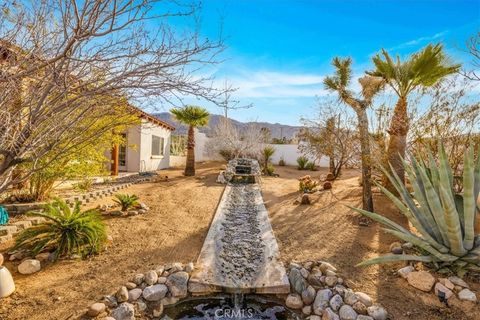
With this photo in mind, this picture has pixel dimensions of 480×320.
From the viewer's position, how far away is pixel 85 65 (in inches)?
98.5

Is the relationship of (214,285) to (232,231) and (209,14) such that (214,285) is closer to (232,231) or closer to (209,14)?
(232,231)

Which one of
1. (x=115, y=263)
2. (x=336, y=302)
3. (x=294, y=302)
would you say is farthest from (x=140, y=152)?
(x=336, y=302)

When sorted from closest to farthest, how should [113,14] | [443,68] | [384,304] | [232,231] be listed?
[113,14]
[384,304]
[232,231]
[443,68]

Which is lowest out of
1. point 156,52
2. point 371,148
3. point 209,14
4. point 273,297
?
point 273,297

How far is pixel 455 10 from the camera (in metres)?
6.29

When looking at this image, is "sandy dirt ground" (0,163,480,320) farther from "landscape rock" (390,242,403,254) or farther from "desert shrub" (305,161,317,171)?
"desert shrub" (305,161,317,171)

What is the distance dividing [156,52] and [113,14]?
56 centimetres

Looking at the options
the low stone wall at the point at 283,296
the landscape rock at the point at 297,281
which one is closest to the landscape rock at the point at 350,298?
the low stone wall at the point at 283,296

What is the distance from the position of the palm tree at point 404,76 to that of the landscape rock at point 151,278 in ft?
19.5

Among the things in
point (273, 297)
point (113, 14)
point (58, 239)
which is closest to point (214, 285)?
point (273, 297)

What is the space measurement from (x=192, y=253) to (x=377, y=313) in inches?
115

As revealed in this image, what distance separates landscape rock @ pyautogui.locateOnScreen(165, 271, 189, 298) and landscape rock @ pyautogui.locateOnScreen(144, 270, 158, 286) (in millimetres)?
175

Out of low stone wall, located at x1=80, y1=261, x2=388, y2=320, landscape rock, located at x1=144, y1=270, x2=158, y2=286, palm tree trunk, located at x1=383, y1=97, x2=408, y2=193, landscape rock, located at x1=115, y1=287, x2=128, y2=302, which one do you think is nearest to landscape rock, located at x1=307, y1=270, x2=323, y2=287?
low stone wall, located at x1=80, y1=261, x2=388, y2=320

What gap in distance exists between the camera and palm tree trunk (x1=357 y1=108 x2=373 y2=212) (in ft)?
22.1
